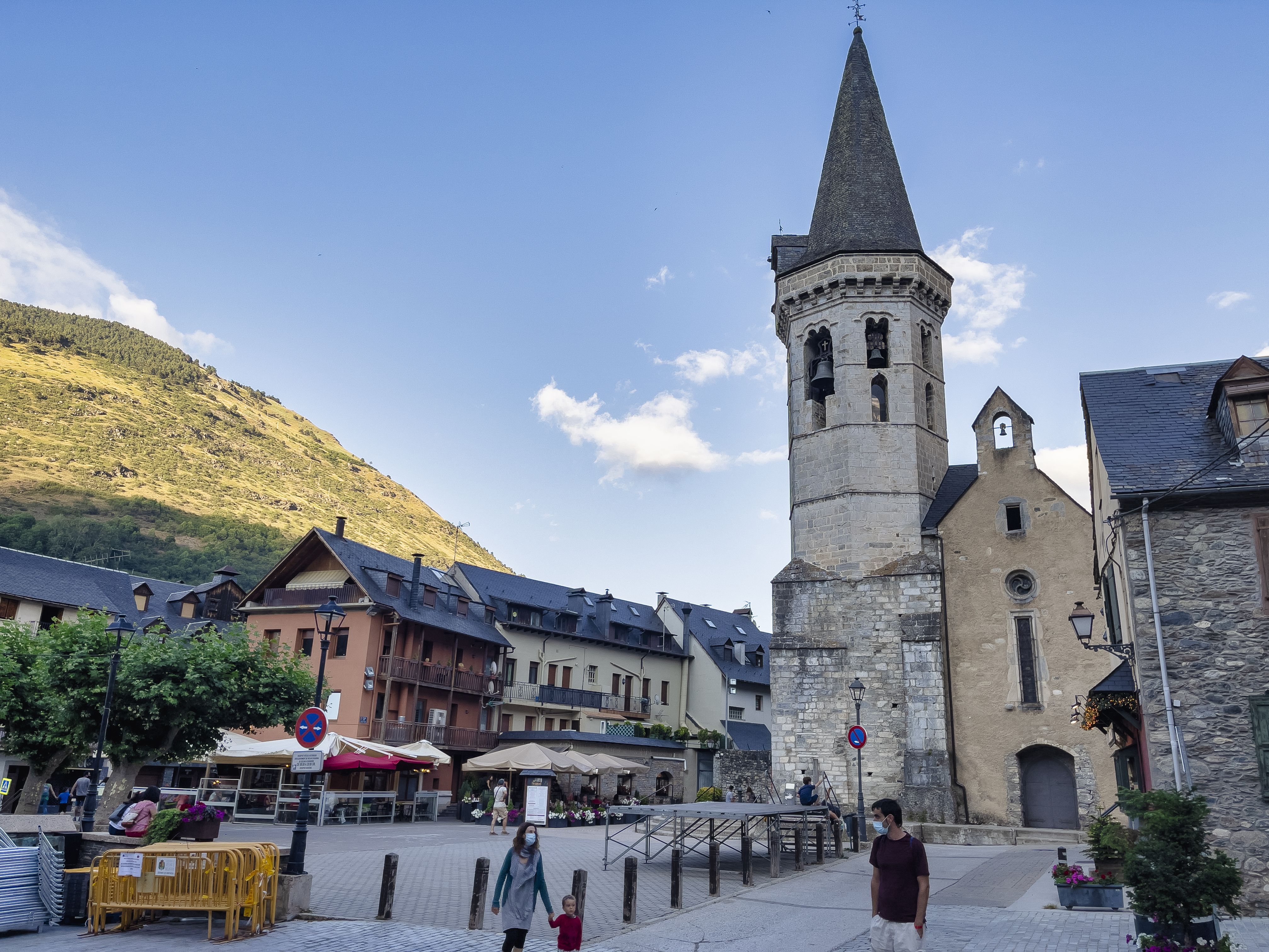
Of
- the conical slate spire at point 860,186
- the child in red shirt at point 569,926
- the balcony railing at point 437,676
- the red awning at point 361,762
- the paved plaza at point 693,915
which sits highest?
the conical slate spire at point 860,186

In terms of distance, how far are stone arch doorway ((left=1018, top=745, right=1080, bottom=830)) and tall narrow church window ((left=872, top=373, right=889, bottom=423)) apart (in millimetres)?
10436

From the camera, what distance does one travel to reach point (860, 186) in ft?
103

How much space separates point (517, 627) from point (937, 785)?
23.0 m

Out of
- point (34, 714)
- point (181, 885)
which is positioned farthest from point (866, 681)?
point (34, 714)

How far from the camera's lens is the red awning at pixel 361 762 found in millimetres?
26547

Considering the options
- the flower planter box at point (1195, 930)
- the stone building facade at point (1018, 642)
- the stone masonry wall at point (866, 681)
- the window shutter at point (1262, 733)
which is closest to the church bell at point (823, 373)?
the stone building facade at point (1018, 642)

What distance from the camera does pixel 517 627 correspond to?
4303 centimetres

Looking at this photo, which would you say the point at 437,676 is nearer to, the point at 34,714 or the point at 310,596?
the point at 310,596

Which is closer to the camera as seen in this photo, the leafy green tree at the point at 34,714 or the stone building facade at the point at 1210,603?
the stone building facade at the point at 1210,603

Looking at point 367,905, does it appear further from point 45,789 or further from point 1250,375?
point 45,789

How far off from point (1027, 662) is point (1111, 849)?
13067mm

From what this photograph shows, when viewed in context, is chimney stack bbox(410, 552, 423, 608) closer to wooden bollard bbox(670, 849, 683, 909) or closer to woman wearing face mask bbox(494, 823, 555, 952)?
wooden bollard bbox(670, 849, 683, 909)

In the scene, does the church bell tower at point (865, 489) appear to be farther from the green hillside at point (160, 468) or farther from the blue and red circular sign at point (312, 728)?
the green hillside at point (160, 468)

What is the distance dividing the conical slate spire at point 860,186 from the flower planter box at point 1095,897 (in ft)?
69.5
